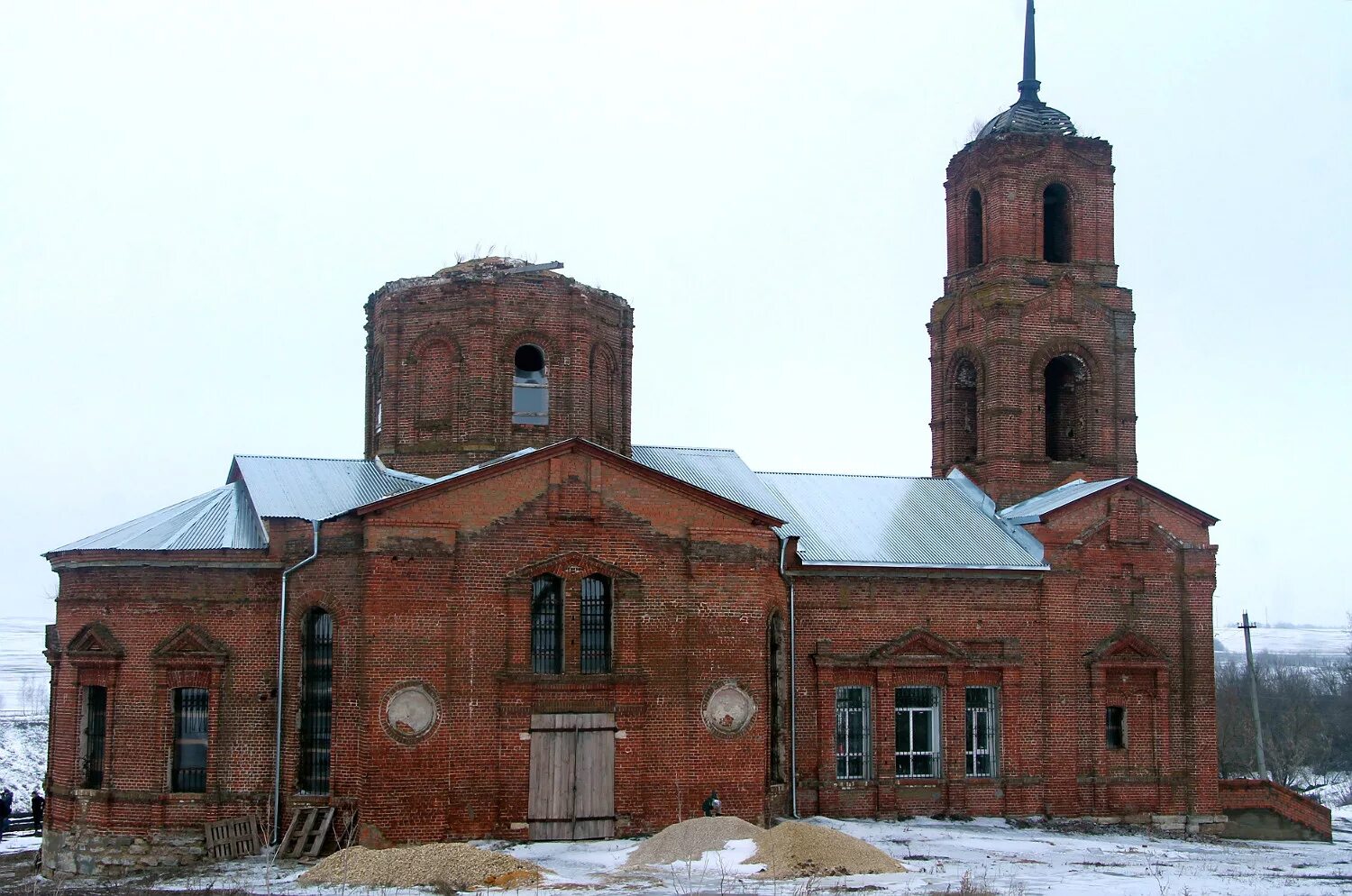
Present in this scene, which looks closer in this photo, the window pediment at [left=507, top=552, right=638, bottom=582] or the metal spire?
the window pediment at [left=507, top=552, right=638, bottom=582]

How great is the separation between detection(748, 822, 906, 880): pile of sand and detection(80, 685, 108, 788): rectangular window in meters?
10.4

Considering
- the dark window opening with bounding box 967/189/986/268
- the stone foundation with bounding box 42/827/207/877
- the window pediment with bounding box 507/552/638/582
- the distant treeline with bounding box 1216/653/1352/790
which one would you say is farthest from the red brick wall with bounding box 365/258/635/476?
the distant treeline with bounding box 1216/653/1352/790

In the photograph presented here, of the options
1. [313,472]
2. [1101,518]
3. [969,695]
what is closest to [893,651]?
[969,695]

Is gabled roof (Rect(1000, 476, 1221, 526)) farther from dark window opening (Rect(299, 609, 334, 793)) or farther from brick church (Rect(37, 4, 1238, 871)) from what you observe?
dark window opening (Rect(299, 609, 334, 793))

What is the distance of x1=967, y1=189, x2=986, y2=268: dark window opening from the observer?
30.5m

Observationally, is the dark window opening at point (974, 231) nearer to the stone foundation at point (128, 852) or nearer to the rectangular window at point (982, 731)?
the rectangular window at point (982, 731)

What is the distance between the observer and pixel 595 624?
22703 millimetres

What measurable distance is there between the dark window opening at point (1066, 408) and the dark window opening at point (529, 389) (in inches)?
402

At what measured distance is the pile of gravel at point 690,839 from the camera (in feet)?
65.5

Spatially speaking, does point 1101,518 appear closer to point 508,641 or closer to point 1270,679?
point 508,641

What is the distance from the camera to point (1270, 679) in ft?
271

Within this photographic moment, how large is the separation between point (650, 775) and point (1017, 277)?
13000 millimetres

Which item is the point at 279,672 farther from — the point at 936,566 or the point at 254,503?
the point at 936,566

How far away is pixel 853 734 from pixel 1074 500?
603 cm
